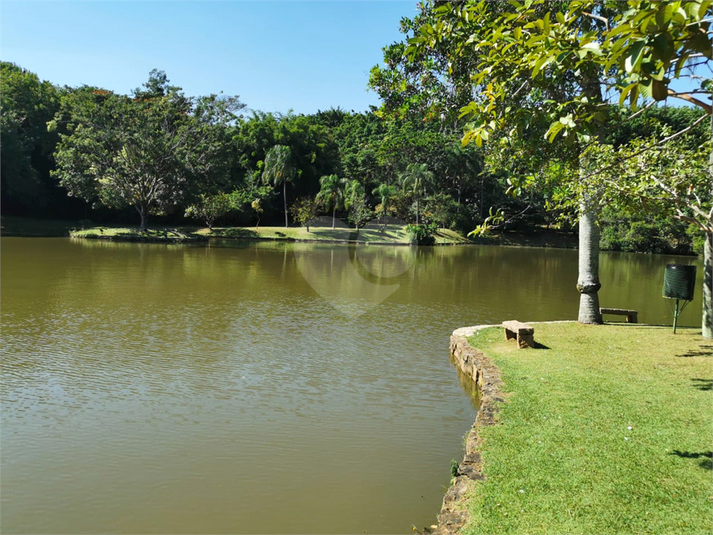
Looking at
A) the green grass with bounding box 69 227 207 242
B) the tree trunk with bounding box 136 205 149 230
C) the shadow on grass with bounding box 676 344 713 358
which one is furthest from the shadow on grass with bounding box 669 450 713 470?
the tree trunk with bounding box 136 205 149 230

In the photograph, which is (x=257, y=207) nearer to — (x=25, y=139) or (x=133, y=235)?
(x=133, y=235)

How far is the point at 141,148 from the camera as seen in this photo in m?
43.9

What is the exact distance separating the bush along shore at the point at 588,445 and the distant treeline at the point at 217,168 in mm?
29351

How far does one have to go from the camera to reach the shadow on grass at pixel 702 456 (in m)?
4.64

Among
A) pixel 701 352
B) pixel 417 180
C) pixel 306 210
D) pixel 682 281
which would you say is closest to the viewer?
pixel 701 352

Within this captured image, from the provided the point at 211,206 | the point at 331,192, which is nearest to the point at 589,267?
the point at 211,206

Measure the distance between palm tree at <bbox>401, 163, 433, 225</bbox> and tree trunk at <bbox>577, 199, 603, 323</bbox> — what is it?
41452mm

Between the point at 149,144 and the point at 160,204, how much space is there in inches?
216

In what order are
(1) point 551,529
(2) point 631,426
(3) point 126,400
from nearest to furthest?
(1) point 551,529 < (2) point 631,426 < (3) point 126,400

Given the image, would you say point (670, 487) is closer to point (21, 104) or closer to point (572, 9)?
point (572, 9)

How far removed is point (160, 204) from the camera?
46.8 m

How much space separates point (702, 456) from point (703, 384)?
2.56 meters

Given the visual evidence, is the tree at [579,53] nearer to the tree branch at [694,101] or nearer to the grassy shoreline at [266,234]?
the tree branch at [694,101]

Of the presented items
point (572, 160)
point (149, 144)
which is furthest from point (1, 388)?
point (149, 144)
